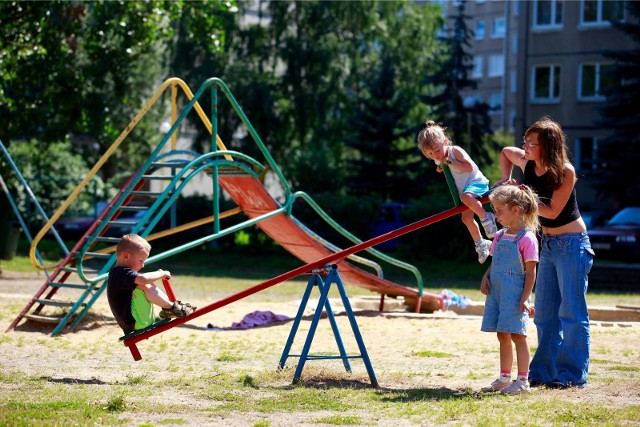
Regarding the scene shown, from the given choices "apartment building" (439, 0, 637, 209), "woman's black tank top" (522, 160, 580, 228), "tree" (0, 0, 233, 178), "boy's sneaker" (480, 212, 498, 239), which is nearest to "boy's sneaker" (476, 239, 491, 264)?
"boy's sneaker" (480, 212, 498, 239)

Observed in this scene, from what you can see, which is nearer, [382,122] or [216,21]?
[216,21]

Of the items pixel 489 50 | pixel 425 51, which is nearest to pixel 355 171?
pixel 425 51

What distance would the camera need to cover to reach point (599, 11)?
35500mm

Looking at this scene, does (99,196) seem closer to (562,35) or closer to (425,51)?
(425,51)

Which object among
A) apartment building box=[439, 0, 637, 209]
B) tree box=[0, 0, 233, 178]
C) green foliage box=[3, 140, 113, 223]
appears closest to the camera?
tree box=[0, 0, 233, 178]

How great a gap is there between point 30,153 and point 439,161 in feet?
88.9

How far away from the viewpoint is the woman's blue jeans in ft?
21.8

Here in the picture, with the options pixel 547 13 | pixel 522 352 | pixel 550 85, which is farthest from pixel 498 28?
pixel 522 352

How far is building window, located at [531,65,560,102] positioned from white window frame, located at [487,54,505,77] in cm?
3379

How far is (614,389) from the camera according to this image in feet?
21.9

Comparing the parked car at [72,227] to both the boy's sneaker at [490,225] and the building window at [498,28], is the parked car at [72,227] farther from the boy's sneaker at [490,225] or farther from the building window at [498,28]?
the building window at [498,28]

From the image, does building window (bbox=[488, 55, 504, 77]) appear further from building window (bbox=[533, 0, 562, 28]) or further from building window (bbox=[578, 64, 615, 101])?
building window (bbox=[578, 64, 615, 101])

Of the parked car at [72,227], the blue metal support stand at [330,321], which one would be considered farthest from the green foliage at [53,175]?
the blue metal support stand at [330,321]

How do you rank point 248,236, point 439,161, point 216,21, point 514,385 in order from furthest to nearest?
point 248,236
point 216,21
point 439,161
point 514,385
